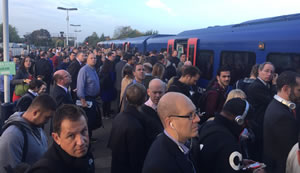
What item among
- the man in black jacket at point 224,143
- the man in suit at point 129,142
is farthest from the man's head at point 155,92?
the man in black jacket at point 224,143

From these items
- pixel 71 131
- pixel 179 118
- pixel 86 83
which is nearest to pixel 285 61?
pixel 86 83

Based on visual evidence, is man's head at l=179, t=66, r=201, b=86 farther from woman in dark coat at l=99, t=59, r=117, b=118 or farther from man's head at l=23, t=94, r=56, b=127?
woman in dark coat at l=99, t=59, r=117, b=118

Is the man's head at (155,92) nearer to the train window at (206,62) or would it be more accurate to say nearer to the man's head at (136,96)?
the man's head at (136,96)

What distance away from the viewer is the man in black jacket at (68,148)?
1.88 meters

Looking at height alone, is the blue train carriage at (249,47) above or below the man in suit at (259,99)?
above

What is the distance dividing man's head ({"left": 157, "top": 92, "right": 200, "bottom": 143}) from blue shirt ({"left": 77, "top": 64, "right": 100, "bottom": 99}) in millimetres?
4010

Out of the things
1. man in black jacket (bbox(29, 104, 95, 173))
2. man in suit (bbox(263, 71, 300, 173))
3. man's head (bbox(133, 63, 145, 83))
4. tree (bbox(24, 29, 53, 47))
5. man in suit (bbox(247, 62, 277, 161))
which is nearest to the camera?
man in black jacket (bbox(29, 104, 95, 173))

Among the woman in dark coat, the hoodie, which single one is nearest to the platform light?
the woman in dark coat

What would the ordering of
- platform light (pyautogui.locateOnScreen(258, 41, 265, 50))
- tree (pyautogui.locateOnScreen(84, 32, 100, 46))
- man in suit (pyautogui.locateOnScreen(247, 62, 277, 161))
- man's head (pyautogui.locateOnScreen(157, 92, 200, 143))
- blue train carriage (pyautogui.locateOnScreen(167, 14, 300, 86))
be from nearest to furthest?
man's head (pyautogui.locateOnScreen(157, 92, 200, 143)) → man in suit (pyautogui.locateOnScreen(247, 62, 277, 161)) → blue train carriage (pyautogui.locateOnScreen(167, 14, 300, 86)) → platform light (pyautogui.locateOnScreen(258, 41, 265, 50)) → tree (pyautogui.locateOnScreen(84, 32, 100, 46))

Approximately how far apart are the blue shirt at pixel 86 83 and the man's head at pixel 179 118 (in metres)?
4.01

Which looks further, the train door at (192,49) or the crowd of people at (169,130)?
the train door at (192,49)

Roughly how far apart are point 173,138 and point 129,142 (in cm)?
121

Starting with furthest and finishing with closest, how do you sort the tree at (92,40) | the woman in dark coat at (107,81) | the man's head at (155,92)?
the tree at (92,40)
the woman in dark coat at (107,81)
the man's head at (155,92)

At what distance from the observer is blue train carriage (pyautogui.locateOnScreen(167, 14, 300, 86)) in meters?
6.38
